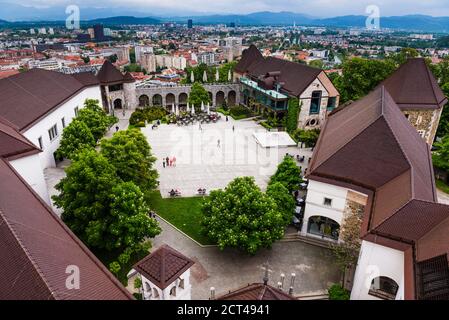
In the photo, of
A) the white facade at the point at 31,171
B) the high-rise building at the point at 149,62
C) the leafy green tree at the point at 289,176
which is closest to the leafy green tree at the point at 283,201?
the leafy green tree at the point at 289,176

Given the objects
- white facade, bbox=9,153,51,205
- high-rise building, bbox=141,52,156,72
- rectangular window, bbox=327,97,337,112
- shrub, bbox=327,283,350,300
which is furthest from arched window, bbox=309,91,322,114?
high-rise building, bbox=141,52,156,72

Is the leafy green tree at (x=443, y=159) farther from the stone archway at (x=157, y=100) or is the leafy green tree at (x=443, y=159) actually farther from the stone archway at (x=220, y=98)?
the stone archway at (x=157, y=100)

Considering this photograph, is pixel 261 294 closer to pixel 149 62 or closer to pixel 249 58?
pixel 249 58

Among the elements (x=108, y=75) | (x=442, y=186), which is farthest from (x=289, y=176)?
(x=108, y=75)

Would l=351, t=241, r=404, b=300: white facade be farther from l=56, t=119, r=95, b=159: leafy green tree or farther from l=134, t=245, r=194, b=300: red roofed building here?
l=56, t=119, r=95, b=159: leafy green tree

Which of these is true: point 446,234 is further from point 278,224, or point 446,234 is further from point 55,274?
point 55,274
